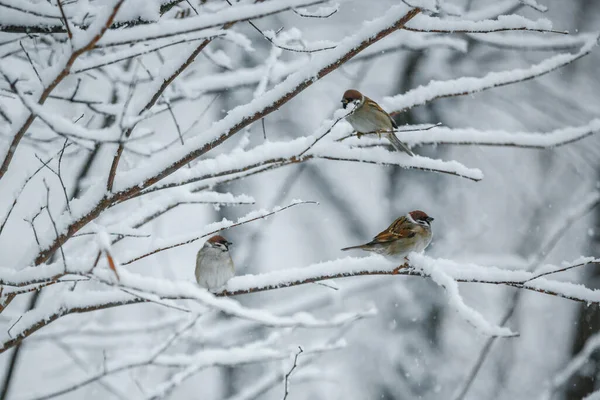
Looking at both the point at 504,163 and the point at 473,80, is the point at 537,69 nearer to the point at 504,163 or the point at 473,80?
the point at 473,80

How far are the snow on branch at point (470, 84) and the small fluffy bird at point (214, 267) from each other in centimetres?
172

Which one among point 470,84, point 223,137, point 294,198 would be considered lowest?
point 223,137

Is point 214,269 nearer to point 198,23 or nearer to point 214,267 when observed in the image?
point 214,267

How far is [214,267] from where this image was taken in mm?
3873

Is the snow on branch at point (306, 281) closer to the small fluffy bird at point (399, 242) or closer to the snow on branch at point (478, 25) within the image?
the snow on branch at point (478, 25)

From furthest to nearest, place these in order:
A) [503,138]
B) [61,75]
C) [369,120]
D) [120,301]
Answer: [369,120] < [503,138] < [120,301] < [61,75]

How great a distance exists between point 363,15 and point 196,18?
312 inches

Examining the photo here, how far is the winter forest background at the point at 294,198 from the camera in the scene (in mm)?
2037

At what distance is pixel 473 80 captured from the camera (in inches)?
101

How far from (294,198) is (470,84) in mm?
1549

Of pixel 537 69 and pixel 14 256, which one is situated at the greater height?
pixel 14 256

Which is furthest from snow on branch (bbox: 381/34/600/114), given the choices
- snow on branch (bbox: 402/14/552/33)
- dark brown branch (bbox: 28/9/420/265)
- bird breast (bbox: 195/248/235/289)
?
bird breast (bbox: 195/248/235/289)

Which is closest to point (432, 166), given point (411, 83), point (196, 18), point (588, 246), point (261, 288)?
point (261, 288)

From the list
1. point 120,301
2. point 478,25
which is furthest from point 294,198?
point 478,25
